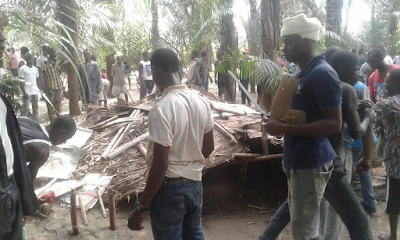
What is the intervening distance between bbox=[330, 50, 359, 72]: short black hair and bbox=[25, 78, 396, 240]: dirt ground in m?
1.85

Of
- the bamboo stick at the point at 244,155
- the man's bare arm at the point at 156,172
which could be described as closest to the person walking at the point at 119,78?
the bamboo stick at the point at 244,155

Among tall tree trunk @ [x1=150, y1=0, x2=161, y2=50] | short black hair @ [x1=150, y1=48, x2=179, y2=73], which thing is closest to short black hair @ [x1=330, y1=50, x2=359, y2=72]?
short black hair @ [x1=150, y1=48, x2=179, y2=73]

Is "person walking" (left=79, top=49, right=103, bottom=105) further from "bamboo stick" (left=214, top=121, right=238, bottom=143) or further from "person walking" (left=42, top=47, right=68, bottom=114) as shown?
"bamboo stick" (left=214, top=121, right=238, bottom=143)

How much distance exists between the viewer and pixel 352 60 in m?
2.74

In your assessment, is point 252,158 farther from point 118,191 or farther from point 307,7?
point 307,7

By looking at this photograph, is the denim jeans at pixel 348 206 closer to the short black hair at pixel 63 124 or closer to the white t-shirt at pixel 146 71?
the short black hair at pixel 63 124

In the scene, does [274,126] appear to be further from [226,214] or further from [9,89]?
[9,89]

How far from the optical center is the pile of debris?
4.14m

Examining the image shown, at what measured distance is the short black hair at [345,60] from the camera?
272cm

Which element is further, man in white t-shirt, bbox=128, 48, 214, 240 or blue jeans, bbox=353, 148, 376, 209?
blue jeans, bbox=353, 148, 376, 209

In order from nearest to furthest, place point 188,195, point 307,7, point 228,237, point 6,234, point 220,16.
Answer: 1. point 6,234
2. point 188,195
3. point 228,237
4. point 220,16
5. point 307,7

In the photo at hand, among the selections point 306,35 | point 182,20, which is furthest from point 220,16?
point 306,35

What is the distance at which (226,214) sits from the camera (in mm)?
4207

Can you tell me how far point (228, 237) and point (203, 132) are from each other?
1852mm
